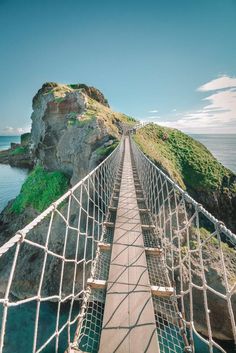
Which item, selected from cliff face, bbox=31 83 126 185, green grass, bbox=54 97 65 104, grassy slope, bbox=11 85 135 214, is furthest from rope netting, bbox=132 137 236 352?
green grass, bbox=54 97 65 104

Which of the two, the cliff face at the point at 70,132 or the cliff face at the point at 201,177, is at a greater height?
the cliff face at the point at 70,132

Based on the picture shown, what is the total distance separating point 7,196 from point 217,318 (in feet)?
67.5

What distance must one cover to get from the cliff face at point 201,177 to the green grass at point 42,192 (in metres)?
5.27

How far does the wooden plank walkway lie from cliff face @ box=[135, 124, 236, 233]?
6.96 metres

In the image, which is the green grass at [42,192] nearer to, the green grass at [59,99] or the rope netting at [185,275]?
the green grass at [59,99]

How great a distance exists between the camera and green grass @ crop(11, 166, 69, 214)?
37.1ft

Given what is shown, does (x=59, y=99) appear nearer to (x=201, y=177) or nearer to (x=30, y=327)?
(x=201, y=177)

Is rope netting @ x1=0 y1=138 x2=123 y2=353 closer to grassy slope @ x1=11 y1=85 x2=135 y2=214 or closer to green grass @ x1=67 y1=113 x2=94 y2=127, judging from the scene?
grassy slope @ x1=11 y1=85 x2=135 y2=214

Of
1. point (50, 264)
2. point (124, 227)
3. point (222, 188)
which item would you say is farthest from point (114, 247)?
point (222, 188)

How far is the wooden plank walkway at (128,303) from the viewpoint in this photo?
1710mm

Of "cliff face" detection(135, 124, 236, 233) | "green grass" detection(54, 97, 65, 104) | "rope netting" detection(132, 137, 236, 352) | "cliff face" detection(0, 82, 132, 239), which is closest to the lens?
"rope netting" detection(132, 137, 236, 352)

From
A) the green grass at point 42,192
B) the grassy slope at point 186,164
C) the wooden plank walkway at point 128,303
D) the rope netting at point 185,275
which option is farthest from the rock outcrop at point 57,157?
the wooden plank walkway at point 128,303

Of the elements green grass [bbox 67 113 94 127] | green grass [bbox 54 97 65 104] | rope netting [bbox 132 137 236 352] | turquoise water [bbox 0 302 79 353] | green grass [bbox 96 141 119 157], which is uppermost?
green grass [bbox 54 97 65 104]

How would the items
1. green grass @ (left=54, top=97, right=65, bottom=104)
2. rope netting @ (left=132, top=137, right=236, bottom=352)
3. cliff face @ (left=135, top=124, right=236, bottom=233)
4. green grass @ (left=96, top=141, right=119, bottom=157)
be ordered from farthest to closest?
green grass @ (left=54, top=97, right=65, bottom=104) < cliff face @ (left=135, top=124, right=236, bottom=233) < green grass @ (left=96, top=141, right=119, bottom=157) < rope netting @ (left=132, top=137, right=236, bottom=352)
